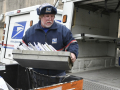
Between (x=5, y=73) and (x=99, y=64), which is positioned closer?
(x=5, y=73)

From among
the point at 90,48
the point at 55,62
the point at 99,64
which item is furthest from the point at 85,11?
the point at 55,62

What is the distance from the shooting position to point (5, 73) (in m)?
2.71

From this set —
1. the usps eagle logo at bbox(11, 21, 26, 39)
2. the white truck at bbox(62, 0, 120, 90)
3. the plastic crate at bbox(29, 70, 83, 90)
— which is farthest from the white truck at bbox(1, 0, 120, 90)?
the plastic crate at bbox(29, 70, 83, 90)

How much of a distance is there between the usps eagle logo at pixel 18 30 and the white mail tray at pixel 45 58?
4.27m

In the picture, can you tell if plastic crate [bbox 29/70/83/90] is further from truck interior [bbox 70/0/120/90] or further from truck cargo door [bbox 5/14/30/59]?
truck cargo door [bbox 5/14/30/59]

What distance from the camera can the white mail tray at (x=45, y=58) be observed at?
1.86m

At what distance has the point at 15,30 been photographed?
661 cm

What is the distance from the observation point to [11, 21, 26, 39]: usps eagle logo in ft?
20.5

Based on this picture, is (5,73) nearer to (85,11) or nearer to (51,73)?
(51,73)

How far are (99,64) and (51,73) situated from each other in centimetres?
380

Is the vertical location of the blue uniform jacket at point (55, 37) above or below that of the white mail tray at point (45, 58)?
above

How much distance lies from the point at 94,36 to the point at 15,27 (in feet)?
10.1

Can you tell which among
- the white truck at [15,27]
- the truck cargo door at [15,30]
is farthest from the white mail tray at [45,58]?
the truck cargo door at [15,30]

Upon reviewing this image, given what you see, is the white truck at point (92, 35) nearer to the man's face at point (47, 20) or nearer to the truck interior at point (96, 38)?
the truck interior at point (96, 38)
